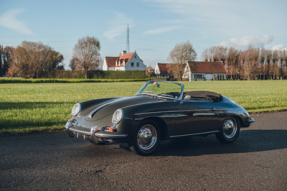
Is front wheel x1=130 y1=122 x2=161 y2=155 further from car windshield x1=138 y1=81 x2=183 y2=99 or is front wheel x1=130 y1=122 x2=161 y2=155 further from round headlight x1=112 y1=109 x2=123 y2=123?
car windshield x1=138 y1=81 x2=183 y2=99

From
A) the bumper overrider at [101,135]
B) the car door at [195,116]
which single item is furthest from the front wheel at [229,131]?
the bumper overrider at [101,135]

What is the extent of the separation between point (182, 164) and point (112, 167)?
46.1 inches

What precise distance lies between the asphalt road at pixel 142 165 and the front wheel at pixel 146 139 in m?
0.15

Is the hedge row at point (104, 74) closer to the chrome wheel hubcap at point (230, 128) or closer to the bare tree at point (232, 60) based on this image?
the bare tree at point (232, 60)

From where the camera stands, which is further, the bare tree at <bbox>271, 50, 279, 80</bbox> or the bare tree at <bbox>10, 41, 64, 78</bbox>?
the bare tree at <bbox>271, 50, 279, 80</bbox>

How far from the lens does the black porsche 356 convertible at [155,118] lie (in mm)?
4469

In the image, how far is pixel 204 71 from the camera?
9112 cm

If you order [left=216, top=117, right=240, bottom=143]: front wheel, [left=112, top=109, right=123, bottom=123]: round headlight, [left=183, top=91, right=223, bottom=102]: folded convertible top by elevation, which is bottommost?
[left=216, top=117, right=240, bottom=143]: front wheel

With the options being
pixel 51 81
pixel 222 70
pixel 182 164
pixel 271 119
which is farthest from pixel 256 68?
pixel 182 164

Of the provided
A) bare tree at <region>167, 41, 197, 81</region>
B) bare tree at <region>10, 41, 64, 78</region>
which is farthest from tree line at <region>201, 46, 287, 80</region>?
bare tree at <region>10, 41, 64, 78</region>

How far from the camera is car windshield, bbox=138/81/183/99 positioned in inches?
217

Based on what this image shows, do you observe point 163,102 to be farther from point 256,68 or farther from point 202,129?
point 256,68

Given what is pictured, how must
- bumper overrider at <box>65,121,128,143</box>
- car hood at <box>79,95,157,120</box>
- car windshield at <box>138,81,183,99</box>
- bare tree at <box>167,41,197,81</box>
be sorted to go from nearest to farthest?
bumper overrider at <box>65,121,128,143</box>
car hood at <box>79,95,157,120</box>
car windshield at <box>138,81,183,99</box>
bare tree at <box>167,41,197,81</box>

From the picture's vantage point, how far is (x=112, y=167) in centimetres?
405
